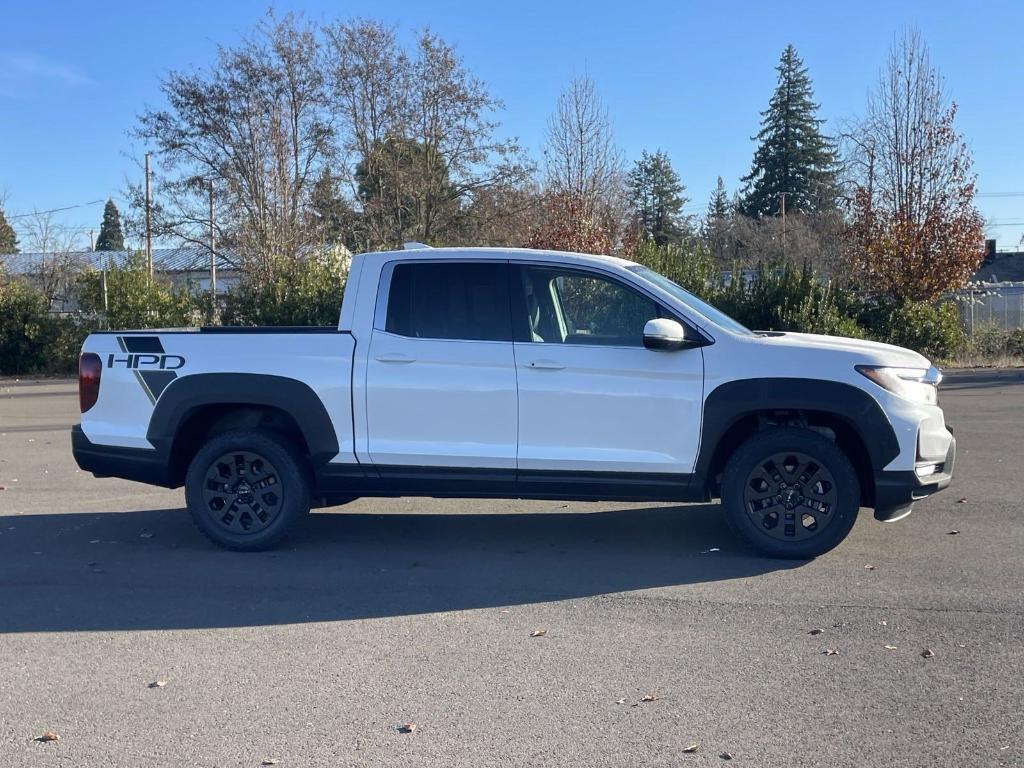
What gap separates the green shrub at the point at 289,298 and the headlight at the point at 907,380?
19.0 metres

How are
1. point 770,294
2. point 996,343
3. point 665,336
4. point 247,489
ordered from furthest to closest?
point 996,343, point 770,294, point 247,489, point 665,336

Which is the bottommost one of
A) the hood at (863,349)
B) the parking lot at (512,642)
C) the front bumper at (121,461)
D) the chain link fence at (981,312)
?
the parking lot at (512,642)

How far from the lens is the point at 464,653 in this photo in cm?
491

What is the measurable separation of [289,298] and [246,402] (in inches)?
730

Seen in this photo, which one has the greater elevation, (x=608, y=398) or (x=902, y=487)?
(x=608, y=398)

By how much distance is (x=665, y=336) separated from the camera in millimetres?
6191

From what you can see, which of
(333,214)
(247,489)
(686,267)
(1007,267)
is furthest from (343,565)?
(1007,267)

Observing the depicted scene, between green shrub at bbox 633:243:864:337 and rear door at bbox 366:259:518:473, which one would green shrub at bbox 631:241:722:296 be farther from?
rear door at bbox 366:259:518:473

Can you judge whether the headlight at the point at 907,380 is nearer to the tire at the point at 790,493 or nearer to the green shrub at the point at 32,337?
the tire at the point at 790,493

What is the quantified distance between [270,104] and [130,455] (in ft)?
96.2

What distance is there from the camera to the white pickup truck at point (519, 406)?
6301mm

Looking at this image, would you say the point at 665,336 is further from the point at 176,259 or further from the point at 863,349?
the point at 176,259

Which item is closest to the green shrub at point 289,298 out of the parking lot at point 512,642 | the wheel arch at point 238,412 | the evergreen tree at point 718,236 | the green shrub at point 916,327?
the green shrub at point 916,327

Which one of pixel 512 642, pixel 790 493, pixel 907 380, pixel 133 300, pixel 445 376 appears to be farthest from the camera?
pixel 133 300
